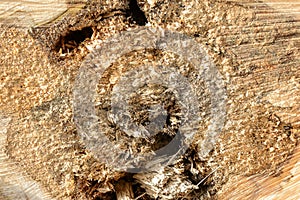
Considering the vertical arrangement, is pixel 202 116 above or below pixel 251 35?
below

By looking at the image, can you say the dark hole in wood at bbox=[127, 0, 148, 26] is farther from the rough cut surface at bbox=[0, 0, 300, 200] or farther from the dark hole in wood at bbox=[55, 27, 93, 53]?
the dark hole in wood at bbox=[55, 27, 93, 53]

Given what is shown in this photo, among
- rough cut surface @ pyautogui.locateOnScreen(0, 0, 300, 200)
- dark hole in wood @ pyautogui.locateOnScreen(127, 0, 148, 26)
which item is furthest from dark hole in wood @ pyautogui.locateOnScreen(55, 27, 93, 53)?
dark hole in wood @ pyautogui.locateOnScreen(127, 0, 148, 26)

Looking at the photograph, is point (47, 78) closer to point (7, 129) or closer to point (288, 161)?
point (7, 129)

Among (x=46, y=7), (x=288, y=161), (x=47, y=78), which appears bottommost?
(x=288, y=161)

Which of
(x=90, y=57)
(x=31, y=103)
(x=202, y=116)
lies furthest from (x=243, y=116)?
(x=31, y=103)

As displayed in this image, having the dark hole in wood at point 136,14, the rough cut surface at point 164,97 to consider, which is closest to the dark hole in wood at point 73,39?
the rough cut surface at point 164,97

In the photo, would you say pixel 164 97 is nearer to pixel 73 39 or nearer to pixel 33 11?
pixel 73 39

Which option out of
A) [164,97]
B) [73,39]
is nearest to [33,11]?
[73,39]
